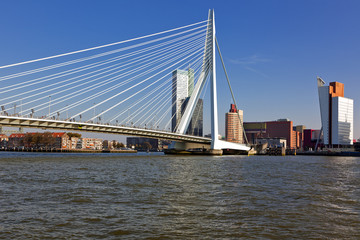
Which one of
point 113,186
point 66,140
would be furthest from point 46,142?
point 113,186

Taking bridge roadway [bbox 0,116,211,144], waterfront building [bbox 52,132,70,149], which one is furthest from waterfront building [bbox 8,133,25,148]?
bridge roadway [bbox 0,116,211,144]

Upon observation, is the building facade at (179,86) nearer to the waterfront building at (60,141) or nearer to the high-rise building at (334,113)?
the high-rise building at (334,113)

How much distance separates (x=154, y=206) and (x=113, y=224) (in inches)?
106

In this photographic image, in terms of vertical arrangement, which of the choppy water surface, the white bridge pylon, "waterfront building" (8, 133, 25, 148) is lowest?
"waterfront building" (8, 133, 25, 148)

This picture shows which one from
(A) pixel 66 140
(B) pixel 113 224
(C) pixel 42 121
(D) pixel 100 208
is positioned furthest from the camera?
(A) pixel 66 140

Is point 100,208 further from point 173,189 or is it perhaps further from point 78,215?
point 173,189

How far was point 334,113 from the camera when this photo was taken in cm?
14800

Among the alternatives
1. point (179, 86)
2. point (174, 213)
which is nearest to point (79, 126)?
point (179, 86)

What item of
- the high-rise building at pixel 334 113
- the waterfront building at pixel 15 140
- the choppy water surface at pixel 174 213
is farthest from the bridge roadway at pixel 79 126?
the waterfront building at pixel 15 140

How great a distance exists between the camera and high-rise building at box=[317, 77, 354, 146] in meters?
148

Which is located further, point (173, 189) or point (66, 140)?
point (66, 140)

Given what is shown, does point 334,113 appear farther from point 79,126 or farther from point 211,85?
point 79,126

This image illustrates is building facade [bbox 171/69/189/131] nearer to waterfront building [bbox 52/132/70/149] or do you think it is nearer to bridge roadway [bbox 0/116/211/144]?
bridge roadway [bbox 0/116/211/144]

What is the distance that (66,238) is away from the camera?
25.4ft
